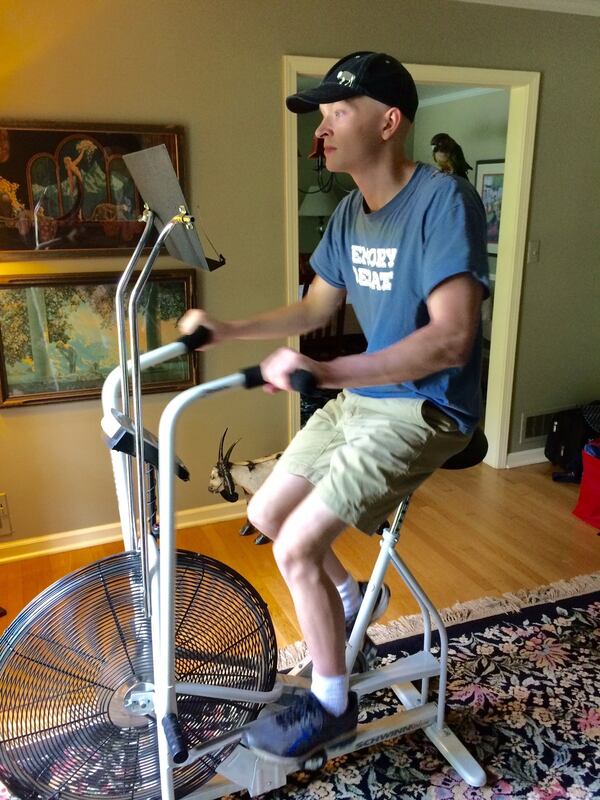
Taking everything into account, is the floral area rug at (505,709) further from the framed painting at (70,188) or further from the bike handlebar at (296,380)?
the framed painting at (70,188)

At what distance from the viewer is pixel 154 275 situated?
269 centimetres

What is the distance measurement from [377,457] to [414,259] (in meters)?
0.43

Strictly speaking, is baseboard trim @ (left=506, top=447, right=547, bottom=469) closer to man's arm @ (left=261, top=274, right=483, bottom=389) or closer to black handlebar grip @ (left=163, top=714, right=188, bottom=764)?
man's arm @ (left=261, top=274, right=483, bottom=389)

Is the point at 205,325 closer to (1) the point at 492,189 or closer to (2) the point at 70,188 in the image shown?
(2) the point at 70,188

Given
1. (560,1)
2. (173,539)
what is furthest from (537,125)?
(173,539)

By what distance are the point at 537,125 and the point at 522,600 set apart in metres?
2.24

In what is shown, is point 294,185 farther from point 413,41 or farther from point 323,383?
point 323,383

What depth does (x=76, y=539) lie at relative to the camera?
112 inches

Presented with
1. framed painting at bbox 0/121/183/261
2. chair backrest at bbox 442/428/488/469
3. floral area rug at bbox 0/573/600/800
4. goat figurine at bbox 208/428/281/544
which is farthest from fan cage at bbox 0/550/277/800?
framed painting at bbox 0/121/183/261

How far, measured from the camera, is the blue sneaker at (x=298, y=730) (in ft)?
4.88

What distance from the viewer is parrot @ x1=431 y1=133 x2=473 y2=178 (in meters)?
4.22

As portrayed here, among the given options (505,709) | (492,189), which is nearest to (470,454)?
(505,709)

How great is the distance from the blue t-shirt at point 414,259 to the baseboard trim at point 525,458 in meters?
2.29

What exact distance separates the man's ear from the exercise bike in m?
0.58
